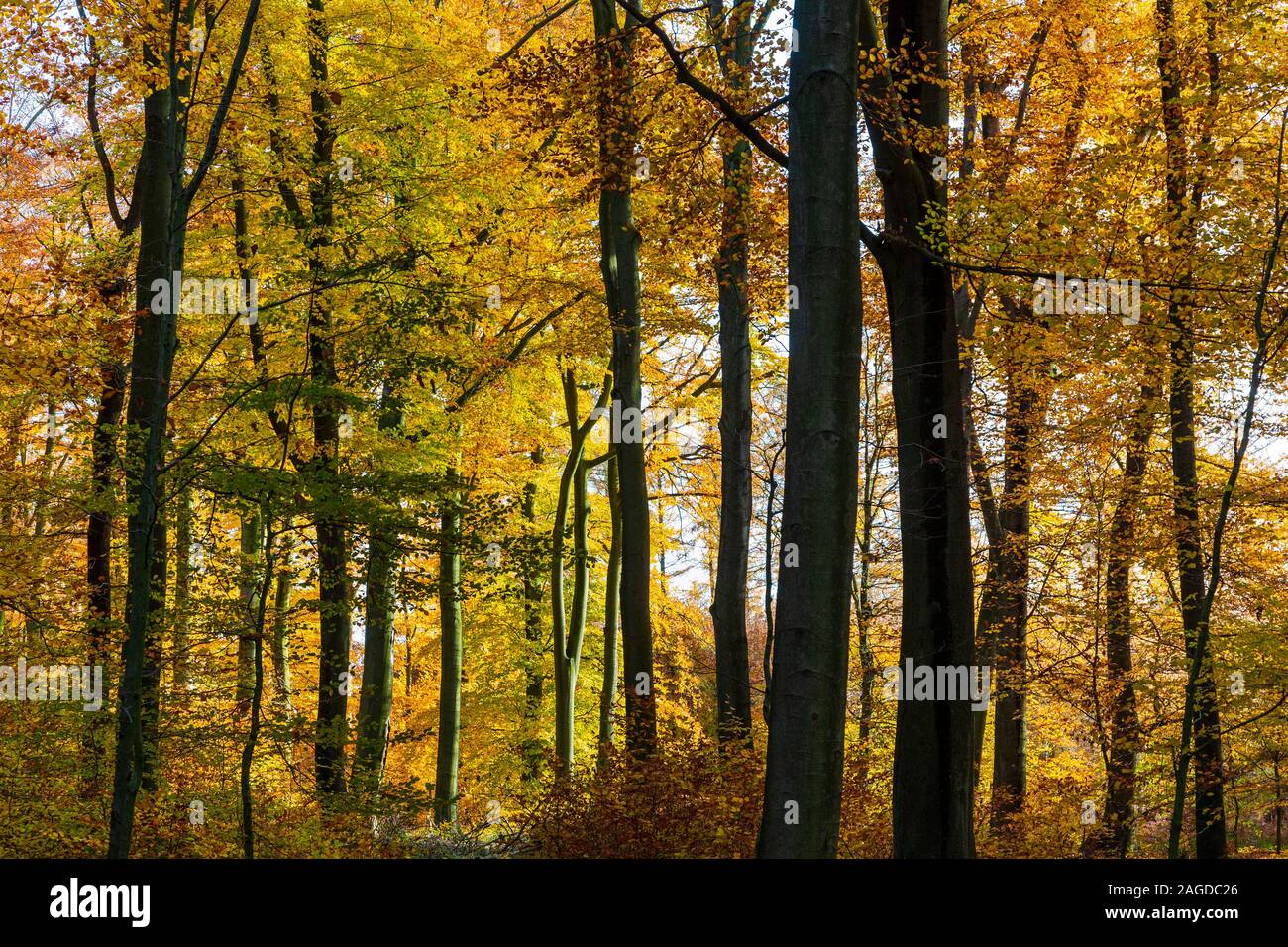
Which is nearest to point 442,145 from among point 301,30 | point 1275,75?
point 301,30

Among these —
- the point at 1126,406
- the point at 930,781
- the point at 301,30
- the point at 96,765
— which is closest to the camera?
the point at 930,781

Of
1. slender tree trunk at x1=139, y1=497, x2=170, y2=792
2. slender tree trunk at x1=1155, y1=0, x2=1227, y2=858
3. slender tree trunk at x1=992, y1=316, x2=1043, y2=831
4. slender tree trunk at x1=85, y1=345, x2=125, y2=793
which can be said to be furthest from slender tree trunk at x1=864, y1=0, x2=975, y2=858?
slender tree trunk at x1=85, y1=345, x2=125, y2=793

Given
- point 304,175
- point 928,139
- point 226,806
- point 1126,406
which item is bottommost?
point 226,806

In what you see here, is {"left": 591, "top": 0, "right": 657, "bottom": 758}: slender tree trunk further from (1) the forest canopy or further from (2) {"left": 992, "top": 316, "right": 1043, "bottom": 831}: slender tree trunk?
(2) {"left": 992, "top": 316, "right": 1043, "bottom": 831}: slender tree trunk

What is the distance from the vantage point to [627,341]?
1250 centimetres

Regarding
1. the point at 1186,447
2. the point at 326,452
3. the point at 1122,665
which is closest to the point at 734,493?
the point at 326,452

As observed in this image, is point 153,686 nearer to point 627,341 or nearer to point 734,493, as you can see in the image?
point 627,341

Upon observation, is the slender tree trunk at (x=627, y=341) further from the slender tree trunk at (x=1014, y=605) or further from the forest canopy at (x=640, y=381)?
the slender tree trunk at (x=1014, y=605)

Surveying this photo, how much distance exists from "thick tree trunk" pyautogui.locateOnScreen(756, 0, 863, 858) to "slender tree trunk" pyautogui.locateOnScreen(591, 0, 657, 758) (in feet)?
11.1

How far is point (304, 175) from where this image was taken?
1305cm

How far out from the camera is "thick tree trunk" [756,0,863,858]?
225 inches
